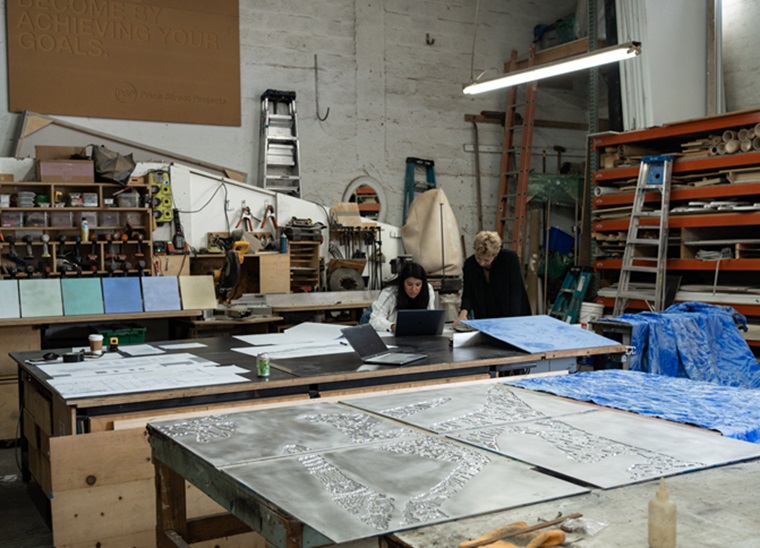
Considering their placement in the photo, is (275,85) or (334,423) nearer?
(334,423)

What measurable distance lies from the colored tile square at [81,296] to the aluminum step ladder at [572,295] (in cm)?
463

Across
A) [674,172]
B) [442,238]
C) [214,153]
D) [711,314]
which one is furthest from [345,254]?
[711,314]

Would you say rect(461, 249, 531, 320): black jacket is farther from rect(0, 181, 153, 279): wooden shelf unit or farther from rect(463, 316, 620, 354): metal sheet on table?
rect(0, 181, 153, 279): wooden shelf unit

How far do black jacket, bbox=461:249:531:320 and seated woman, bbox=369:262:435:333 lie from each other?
0.32 metres

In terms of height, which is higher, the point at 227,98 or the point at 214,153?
the point at 227,98

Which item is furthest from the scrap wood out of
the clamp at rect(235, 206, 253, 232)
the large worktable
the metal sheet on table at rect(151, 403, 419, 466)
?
the clamp at rect(235, 206, 253, 232)

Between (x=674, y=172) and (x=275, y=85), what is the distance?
414cm

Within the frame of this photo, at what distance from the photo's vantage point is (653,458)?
6.38 feet

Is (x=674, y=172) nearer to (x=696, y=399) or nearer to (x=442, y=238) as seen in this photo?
(x=442, y=238)

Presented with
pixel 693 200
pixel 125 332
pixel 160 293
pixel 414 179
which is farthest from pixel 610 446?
pixel 414 179

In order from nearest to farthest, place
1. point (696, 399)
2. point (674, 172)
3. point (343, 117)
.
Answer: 1. point (696, 399)
2. point (674, 172)
3. point (343, 117)

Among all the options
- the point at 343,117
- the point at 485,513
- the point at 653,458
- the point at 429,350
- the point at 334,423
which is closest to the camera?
the point at 485,513

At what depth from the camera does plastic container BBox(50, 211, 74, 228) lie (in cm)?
625

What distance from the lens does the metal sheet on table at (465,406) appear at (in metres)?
2.38
